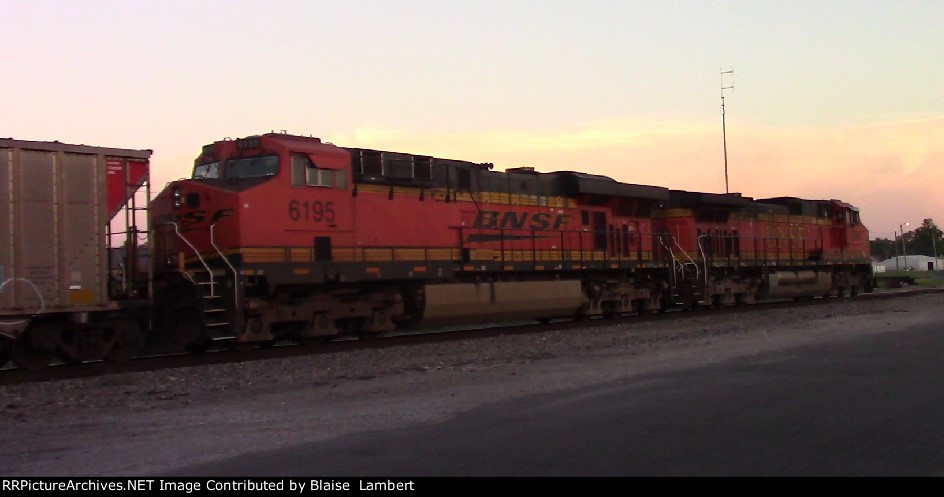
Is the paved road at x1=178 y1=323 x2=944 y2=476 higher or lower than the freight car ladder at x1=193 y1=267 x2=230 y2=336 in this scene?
lower

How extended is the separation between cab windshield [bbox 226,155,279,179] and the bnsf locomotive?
0.03m

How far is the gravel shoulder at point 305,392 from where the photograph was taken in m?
7.69

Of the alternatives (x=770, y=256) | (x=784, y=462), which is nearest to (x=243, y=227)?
(x=784, y=462)

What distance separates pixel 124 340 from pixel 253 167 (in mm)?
4161

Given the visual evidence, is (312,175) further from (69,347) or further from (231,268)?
(69,347)

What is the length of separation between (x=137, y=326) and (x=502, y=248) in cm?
978

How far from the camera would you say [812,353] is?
13.5 metres

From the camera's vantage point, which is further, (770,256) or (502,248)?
(770,256)

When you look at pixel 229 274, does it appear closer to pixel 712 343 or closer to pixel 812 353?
pixel 712 343

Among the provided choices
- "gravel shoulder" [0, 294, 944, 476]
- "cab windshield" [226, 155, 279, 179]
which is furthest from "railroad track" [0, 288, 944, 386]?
"cab windshield" [226, 155, 279, 179]

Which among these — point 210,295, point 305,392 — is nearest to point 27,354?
point 210,295

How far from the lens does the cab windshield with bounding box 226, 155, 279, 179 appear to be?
17125mm

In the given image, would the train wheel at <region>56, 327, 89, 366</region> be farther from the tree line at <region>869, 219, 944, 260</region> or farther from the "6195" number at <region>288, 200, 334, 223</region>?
the tree line at <region>869, 219, 944, 260</region>

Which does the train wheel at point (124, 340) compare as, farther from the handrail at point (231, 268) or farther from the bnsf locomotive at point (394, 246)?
the handrail at point (231, 268)
